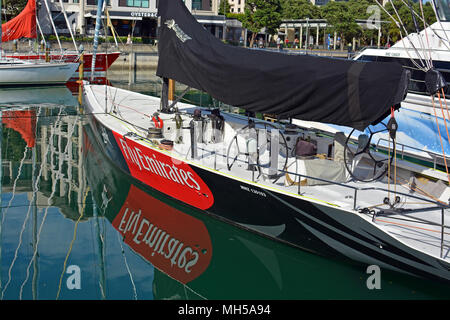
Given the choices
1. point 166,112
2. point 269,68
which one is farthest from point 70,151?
point 269,68

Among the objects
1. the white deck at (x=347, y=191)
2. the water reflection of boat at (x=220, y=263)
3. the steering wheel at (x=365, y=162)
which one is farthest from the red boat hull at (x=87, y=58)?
the steering wheel at (x=365, y=162)

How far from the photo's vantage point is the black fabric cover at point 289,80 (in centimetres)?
1077

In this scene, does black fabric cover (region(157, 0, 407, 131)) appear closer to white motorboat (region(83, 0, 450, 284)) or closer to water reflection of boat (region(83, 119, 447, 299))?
white motorboat (region(83, 0, 450, 284))

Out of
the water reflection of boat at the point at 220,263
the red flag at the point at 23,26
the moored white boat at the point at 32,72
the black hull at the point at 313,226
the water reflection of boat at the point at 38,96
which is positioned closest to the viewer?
the black hull at the point at 313,226

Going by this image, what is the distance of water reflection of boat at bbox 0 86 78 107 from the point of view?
31172mm

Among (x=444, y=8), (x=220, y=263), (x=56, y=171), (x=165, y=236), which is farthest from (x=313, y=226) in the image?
(x=444, y=8)

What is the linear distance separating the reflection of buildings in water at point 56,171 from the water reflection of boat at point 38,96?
816 cm

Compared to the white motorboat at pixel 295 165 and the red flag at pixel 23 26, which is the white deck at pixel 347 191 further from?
the red flag at pixel 23 26

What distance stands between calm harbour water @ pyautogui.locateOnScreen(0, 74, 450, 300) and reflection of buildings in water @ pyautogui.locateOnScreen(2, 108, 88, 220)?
1.2 inches

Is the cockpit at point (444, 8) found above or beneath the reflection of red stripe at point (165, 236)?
above

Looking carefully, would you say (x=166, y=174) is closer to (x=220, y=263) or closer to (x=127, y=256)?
(x=127, y=256)

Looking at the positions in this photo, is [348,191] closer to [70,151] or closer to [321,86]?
[321,86]

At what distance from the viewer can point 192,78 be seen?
14016 millimetres

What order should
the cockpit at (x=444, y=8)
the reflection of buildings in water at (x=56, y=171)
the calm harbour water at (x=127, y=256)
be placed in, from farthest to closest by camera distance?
the cockpit at (x=444, y=8) → the reflection of buildings in water at (x=56, y=171) → the calm harbour water at (x=127, y=256)
